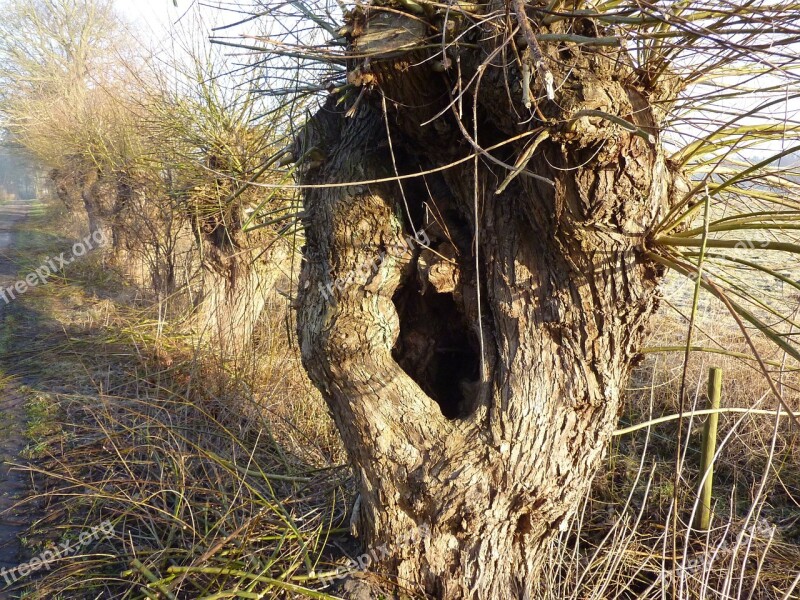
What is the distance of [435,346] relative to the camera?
8.80 feet

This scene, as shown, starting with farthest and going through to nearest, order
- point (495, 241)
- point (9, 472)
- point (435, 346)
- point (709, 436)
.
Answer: point (9, 472)
point (709, 436)
point (435, 346)
point (495, 241)

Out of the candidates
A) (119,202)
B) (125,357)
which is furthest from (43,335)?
(119,202)

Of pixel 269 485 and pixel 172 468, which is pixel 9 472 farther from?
pixel 269 485

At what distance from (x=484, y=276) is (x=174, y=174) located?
570 cm

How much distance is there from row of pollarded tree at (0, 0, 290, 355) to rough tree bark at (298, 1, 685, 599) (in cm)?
73

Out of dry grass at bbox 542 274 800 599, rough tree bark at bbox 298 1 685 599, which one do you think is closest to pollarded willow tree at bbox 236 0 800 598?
rough tree bark at bbox 298 1 685 599

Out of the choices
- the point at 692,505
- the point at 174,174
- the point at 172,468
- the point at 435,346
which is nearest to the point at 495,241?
the point at 435,346

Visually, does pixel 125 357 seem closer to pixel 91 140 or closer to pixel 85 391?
pixel 85 391

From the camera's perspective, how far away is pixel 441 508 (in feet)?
6.97

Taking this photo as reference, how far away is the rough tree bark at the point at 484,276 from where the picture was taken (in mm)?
1796

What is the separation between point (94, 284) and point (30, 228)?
12.1 m

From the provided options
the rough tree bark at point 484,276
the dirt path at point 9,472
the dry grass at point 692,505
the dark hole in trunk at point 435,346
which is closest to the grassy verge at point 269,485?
the dry grass at point 692,505

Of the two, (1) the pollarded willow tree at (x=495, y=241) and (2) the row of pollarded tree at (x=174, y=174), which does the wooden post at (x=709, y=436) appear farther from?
(2) the row of pollarded tree at (x=174, y=174)

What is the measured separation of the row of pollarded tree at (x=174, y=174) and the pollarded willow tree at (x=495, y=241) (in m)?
0.71
